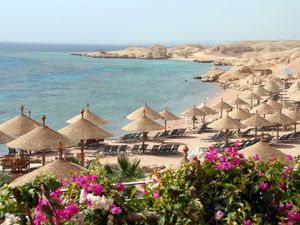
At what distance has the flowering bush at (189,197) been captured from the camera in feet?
10.6

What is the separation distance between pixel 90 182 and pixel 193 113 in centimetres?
1871

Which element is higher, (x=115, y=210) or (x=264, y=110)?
(x=115, y=210)

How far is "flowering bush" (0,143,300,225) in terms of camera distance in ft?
10.6

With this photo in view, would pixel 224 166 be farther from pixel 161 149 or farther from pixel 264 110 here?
pixel 264 110

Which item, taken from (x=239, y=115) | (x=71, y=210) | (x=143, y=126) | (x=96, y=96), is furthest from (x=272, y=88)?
(x=71, y=210)

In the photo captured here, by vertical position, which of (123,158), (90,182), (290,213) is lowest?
(123,158)

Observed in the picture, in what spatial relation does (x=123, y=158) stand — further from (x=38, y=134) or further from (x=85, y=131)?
(x=85, y=131)

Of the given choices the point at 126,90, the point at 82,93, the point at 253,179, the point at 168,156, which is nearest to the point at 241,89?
the point at 126,90

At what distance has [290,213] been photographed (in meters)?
3.73

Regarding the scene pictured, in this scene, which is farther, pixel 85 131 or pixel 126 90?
pixel 126 90

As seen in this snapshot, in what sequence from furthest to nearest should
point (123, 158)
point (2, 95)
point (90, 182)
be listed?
1. point (2, 95)
2. point (123, 158)
3. point (90, 182)

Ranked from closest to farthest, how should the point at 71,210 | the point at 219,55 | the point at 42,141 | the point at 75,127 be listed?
the point at 71,210 < the point at 42,141 < the point at 75,127 < the point at 219,55

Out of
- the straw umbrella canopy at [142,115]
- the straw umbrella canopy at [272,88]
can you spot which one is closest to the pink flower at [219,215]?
the straw umbrella canopy at [142,115]

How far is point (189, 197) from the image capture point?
3.70 m
